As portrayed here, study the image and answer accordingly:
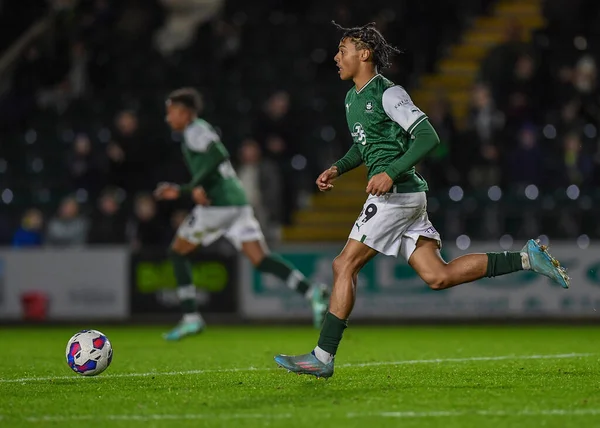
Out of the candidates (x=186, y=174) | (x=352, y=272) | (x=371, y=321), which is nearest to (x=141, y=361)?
(x=352, y=272)

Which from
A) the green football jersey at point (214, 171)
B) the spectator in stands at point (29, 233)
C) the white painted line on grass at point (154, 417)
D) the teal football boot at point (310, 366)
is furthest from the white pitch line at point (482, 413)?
the spectator in stands at point (29, 233)

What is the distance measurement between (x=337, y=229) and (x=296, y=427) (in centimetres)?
1190

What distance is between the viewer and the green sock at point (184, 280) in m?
12.2

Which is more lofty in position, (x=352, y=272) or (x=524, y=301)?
(x=352, y=272)

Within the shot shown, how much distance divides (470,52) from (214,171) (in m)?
9.31

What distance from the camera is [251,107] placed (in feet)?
62.1

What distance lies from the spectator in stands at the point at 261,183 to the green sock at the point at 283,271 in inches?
164

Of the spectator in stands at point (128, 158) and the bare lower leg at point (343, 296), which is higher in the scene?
the spectator in stands at point (128, 158)

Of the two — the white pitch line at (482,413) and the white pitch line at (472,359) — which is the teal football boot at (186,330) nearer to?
the white pitch line at (472,359)

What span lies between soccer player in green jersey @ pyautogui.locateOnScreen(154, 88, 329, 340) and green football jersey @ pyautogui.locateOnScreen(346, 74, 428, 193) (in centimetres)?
424

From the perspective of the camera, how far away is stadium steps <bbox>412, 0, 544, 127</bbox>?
19.2 meters

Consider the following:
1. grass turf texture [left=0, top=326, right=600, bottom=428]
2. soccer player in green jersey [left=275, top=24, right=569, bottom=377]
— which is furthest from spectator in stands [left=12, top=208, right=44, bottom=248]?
soccer player in green jersey [left=275, top=24, right=569, bottom=377]

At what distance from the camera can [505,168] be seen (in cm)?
1627

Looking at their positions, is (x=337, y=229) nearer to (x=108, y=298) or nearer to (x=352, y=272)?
(x=108, y=298)
